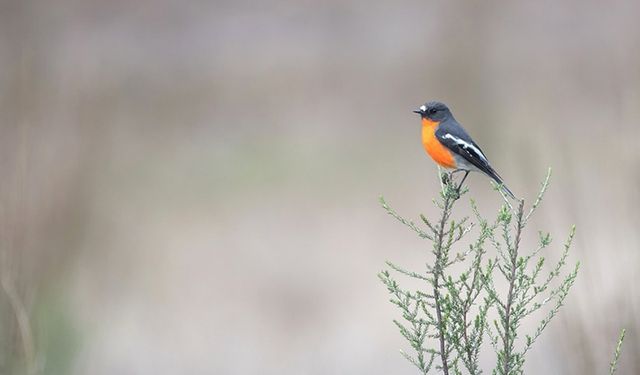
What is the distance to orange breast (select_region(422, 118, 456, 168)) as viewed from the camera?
324 cm

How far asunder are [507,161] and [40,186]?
4.64 metres

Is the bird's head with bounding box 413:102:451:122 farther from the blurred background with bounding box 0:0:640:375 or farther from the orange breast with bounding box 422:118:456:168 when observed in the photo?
the blurred background with bounding box 0:0:640:375

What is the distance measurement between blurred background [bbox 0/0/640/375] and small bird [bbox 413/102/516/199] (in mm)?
2529

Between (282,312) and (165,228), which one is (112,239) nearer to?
(165,228)

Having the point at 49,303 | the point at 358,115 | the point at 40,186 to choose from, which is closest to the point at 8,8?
the point at 358,115

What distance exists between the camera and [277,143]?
35.0 feet

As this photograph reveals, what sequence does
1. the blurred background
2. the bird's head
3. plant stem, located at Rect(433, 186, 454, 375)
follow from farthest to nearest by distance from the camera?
the blurred background < the bird's head < plant stem, located at Rect(433, 186, 454, 375)

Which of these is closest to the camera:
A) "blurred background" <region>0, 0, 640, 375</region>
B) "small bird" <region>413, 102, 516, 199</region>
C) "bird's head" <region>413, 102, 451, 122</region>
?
"small bird" <region>413, 102, 516, 199</region>

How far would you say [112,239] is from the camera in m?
8.77

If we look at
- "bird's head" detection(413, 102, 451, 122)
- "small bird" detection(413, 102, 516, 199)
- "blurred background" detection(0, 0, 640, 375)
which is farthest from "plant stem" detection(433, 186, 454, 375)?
"blurred background" detection(0, 0, 640, 375)

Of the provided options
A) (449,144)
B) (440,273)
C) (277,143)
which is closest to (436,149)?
(449,144)

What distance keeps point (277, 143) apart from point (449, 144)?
24.6ft

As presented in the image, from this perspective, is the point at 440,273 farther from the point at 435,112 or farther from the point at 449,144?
the point at 435,112

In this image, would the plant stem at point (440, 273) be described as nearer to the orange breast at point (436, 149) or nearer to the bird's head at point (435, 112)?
the orange breast at point (436, 149)
